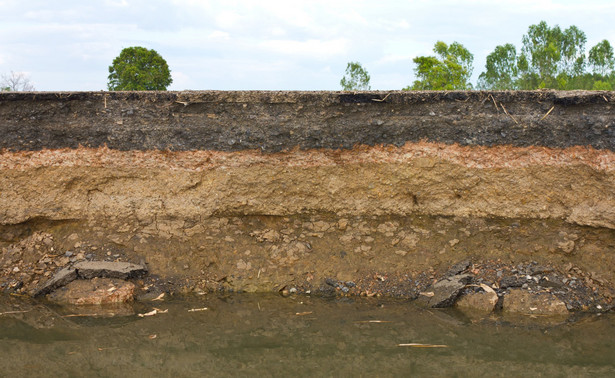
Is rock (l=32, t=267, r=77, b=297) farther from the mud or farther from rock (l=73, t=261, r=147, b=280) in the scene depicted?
the mud

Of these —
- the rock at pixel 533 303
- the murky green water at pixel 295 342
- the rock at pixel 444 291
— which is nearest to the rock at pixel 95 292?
the murky green water at pixel 295 342

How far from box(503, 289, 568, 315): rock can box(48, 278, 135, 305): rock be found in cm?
314

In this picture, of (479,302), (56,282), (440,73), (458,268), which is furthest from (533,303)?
(440,73)

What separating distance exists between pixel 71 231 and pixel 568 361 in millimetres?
4311

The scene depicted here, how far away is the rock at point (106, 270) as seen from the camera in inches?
186

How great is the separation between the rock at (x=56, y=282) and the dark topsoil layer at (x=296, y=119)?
1.21m

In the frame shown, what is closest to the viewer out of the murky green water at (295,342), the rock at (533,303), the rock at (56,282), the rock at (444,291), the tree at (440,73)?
the murky green water at (295,342)

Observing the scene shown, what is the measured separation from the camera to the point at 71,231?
5180mm

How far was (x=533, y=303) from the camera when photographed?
4.33 m

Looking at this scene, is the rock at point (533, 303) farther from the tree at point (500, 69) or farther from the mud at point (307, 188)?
the tree at point (500, 69)

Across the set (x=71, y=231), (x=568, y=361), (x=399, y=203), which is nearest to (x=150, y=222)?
(x=71, y=231)

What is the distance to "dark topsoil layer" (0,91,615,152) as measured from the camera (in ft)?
15.6

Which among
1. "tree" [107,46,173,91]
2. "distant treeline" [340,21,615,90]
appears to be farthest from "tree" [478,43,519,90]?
"tree" [107,46,173,91]

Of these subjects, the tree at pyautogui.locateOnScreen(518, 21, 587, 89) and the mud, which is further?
the tree at pyautogui.locateOnScreen(518, 21, 587, 89)
